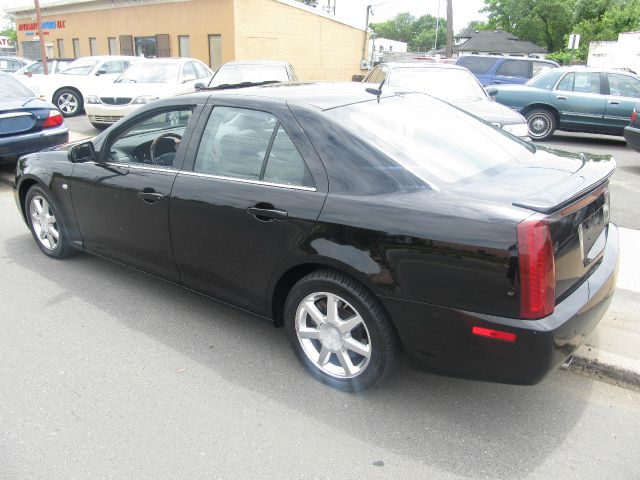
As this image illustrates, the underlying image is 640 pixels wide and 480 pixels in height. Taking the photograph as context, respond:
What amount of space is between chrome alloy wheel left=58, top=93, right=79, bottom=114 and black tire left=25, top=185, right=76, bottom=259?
420 inches

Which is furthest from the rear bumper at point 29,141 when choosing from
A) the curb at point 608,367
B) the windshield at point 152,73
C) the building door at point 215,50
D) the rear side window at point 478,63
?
the building door at point 215,50

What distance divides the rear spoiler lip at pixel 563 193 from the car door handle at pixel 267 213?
1.19 m

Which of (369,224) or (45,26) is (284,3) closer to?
(45,26)

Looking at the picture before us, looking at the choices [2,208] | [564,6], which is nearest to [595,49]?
[564,6]

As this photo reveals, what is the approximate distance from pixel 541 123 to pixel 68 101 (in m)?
11.8

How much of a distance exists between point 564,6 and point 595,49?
22.8m

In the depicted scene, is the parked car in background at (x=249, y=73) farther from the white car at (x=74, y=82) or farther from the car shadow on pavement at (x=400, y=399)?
the car shadow on pavement at (x=400, y=399)

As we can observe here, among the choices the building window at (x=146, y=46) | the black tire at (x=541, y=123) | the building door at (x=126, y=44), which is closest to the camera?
the black tire at (x=541, y=123)

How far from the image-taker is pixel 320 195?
111 inches

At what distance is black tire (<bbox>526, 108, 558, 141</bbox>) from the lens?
11289 millimetres

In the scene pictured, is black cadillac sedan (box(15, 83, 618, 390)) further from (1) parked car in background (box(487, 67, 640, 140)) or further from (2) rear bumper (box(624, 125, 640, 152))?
(1) parked car in background (box(487, 67, 640, 140))

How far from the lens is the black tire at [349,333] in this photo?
2709 mm

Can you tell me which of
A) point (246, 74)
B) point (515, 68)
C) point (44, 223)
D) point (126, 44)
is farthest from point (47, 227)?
point (126, 44)

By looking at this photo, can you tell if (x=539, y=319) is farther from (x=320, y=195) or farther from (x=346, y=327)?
(x=320, y=195)
